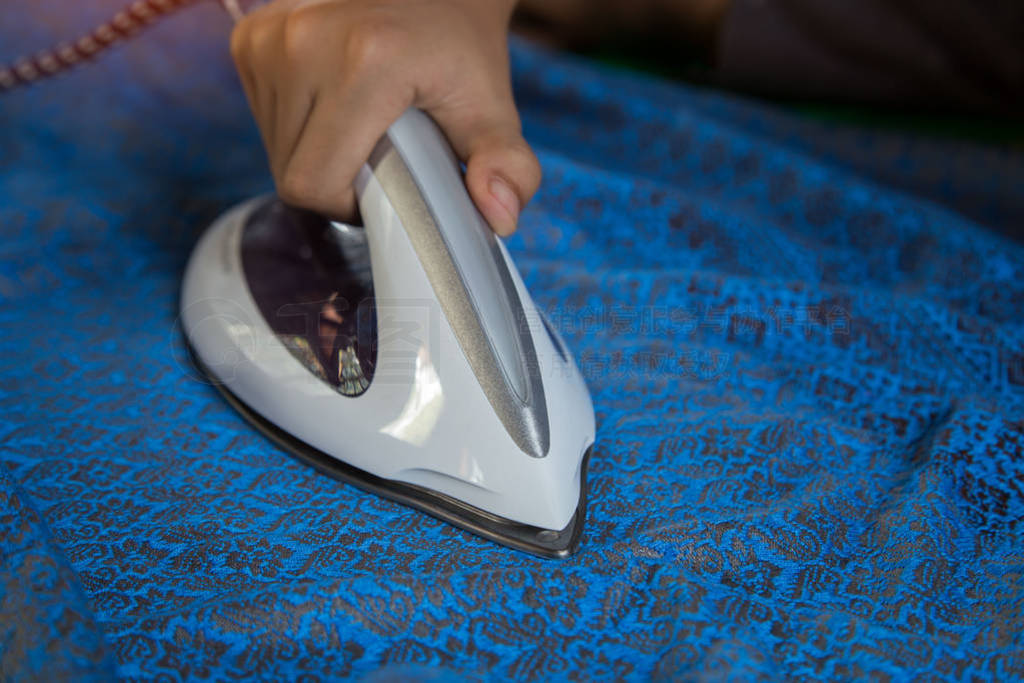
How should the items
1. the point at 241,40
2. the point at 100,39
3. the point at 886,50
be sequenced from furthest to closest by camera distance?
the point at 886,50, the point at 100,39, the point at 241,40

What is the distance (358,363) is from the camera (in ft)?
1.94

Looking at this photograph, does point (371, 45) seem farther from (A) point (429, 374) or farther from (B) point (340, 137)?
(A) point (429, 374)

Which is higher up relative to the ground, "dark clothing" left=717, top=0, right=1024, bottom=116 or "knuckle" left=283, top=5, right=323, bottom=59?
"knuckle" left=283, top=5, right=323, bottom=59

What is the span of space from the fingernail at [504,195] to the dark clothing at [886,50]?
833 mm

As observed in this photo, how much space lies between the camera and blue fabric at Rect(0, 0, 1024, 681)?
477 mm

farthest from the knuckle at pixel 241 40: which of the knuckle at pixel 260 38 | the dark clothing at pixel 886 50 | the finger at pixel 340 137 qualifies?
the dark clothing at pixel 886 50

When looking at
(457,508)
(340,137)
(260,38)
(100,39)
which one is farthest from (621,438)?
(100,39)

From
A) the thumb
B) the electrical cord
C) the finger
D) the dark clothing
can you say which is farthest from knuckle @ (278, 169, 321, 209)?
the dark clothing

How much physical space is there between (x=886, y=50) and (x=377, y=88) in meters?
0.94

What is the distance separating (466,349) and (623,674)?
225mm

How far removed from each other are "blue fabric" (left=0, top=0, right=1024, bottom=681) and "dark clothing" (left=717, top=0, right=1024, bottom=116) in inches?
5.8

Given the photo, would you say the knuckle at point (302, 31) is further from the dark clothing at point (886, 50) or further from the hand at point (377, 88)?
the dark clothing at point (886, 50)

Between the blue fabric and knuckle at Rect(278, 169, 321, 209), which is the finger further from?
the blue fabric

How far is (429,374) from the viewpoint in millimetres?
549
